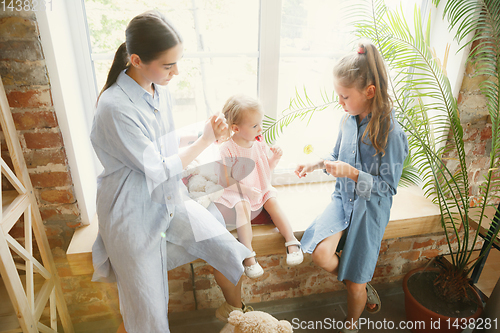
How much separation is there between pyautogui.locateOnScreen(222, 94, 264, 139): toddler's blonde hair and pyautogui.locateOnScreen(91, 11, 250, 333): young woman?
218 millimetres

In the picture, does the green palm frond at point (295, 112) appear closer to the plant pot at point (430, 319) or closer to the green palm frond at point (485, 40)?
the green palm frond at point (485, 40)

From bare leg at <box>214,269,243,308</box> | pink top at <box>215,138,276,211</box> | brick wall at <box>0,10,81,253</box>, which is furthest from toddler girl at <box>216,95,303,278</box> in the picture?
brick wall at <box>0,10,81,253</box>

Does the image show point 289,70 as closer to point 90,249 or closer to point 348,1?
point 348,1

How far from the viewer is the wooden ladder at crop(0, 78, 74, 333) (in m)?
1.17

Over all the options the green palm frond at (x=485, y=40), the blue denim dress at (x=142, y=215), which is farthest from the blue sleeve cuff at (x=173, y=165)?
the green palm frond at (x=485, y=40)

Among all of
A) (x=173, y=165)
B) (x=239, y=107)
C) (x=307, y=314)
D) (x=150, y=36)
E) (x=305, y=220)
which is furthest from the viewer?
(x=307, y=314)

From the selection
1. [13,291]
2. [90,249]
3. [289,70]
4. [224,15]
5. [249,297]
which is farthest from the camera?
[249,297]

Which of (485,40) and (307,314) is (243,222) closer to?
(307,314)

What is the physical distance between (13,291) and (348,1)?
6.63 ft

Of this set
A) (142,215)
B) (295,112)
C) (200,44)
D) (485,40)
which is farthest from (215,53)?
(485,40)

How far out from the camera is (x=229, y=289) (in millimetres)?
1441

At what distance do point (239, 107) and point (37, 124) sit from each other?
0.87 metres

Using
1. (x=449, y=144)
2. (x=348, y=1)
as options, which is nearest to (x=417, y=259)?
(x=449, y=144)

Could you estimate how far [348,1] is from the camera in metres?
1.62
